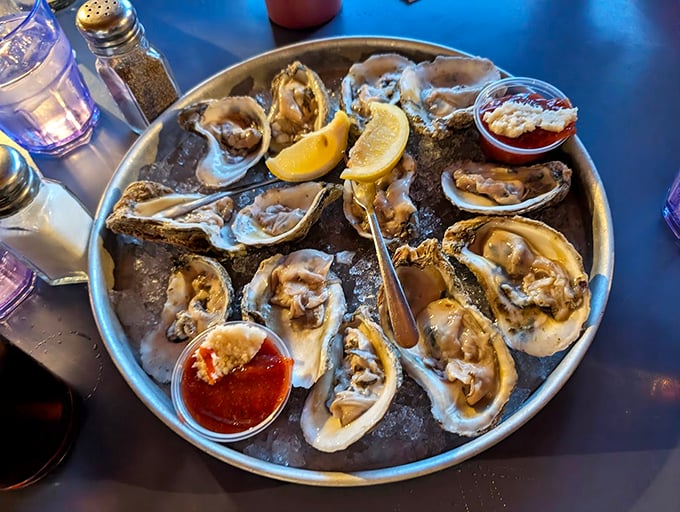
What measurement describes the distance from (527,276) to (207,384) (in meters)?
0.73

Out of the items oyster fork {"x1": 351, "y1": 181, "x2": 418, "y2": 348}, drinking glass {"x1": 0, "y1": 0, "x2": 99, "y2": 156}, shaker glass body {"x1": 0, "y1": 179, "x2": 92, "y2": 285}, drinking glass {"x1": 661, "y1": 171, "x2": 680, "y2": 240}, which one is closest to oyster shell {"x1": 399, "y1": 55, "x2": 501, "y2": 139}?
oyster fork {"x1": 351, "y1": 181, "x2": 418, "y2": 348}

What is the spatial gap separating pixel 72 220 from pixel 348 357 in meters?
0.78

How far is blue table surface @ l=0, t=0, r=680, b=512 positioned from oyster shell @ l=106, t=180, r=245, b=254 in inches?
11.3

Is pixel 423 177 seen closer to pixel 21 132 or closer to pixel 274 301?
pixel 274 301

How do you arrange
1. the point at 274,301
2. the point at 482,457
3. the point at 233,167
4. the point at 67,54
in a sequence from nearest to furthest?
the point at 482,457, the point at 274,301, the point at 233,167, the point at 67,54

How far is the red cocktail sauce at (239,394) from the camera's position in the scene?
3.58 feet

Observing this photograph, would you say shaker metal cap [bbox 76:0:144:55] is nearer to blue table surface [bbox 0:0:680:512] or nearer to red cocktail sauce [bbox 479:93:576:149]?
blue table surface [bbox 0:0:680:512]

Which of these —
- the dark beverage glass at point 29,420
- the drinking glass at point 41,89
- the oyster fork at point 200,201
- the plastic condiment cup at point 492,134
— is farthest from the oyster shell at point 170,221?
the plastic condiment cup at point 492,134

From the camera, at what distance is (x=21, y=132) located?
5.72 feet

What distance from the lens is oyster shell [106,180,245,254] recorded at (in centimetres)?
136

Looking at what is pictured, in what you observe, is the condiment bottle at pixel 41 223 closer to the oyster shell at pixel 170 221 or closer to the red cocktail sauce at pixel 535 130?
the oyster shell at pixel 170 221

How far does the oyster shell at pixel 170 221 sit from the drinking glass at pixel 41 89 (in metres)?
0.49

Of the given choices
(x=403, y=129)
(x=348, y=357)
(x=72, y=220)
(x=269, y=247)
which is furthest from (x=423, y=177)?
(x=72, y=220)

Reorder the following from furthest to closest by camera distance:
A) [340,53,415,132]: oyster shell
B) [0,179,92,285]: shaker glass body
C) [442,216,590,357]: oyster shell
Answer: [340,53,415,132]: oyster shell, [0,179,92,285]: shaker glass body, [442,216,590,357]: oyster shell
